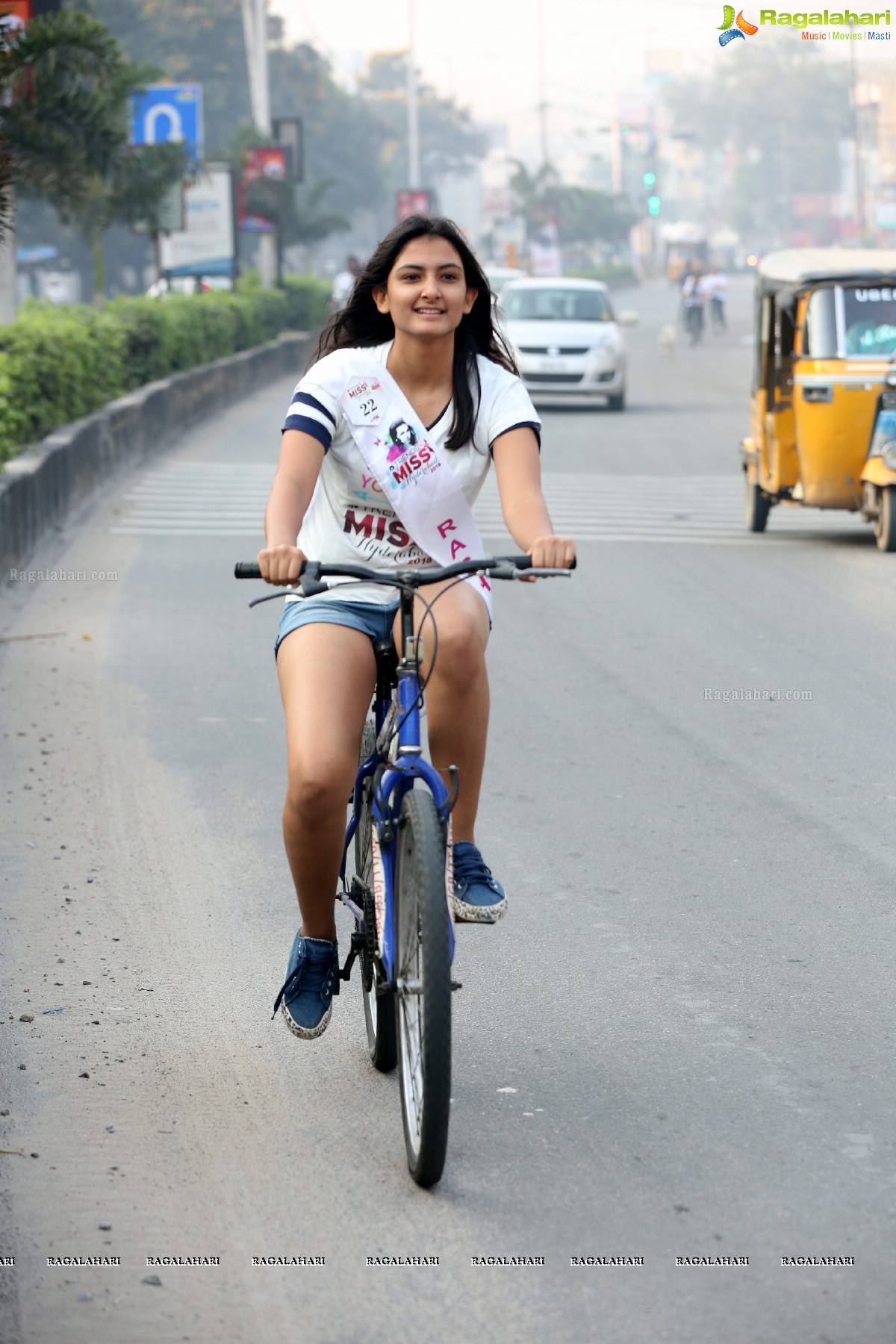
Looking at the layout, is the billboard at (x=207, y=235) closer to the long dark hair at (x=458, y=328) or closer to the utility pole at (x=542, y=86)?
the long dark hair at (x=458, y=328)

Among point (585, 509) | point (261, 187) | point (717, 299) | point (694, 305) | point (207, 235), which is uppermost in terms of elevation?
point (261, 187)

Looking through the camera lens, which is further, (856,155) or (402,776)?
(856,155)

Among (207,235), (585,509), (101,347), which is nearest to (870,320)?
(585,509)

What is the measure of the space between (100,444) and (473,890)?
547 inches

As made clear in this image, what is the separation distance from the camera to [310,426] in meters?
4.21

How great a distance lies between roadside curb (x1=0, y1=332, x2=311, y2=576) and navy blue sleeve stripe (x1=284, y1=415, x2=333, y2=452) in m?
7.86

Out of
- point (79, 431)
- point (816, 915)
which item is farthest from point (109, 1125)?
point (79, 431)

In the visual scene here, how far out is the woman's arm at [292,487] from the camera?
4.08 m

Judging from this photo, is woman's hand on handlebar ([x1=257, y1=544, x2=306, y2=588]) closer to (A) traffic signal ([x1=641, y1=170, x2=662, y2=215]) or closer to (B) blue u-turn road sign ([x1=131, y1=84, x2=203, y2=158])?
(B) blue u-turn road sign ([x1=131, y1=84, x2=203, y2=158])

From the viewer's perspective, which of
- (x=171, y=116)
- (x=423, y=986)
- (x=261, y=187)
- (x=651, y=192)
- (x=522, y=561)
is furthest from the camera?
(x=651, y=192)

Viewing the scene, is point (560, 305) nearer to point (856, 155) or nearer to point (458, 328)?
point (458, 328)

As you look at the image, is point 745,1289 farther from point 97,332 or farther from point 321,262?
point 321,262

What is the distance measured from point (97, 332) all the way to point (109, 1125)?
53.3ft

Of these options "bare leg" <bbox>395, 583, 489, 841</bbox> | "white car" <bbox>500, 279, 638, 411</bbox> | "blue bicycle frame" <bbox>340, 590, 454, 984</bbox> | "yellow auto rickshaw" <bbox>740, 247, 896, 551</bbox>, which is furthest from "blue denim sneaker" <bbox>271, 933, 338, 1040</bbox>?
"white car" <bbox>500, 279, 638, 411</bbox>
